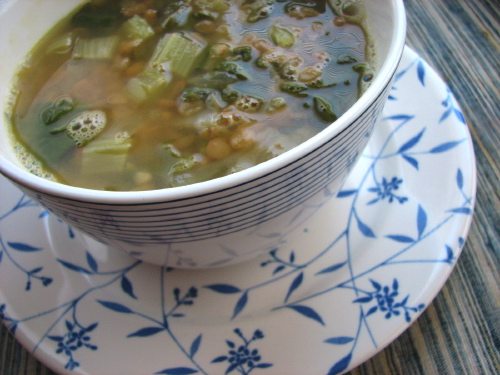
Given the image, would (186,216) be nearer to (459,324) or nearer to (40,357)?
(40,357)

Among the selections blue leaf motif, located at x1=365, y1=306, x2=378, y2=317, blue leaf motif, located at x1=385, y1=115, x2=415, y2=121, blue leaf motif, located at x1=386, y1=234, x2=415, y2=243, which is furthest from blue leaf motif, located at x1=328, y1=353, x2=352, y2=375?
blue leaf motif, located at x1=385, y1=115, x2=415, y2=121

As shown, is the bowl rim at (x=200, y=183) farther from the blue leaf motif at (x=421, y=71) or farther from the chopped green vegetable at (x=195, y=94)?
the blue leaf motif at (x=421, y=71)

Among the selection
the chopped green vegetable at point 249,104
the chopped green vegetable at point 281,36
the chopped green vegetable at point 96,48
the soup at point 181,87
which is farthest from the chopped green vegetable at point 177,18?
the chopped green vegetable at point 249,104

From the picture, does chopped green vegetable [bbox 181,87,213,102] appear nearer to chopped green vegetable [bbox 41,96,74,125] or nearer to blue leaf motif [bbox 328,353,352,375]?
chopped green vegetable [bbox 41,96,74,125]

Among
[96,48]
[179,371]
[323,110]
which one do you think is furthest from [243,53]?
[179,371]

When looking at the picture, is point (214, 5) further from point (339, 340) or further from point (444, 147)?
point (339, 340)
